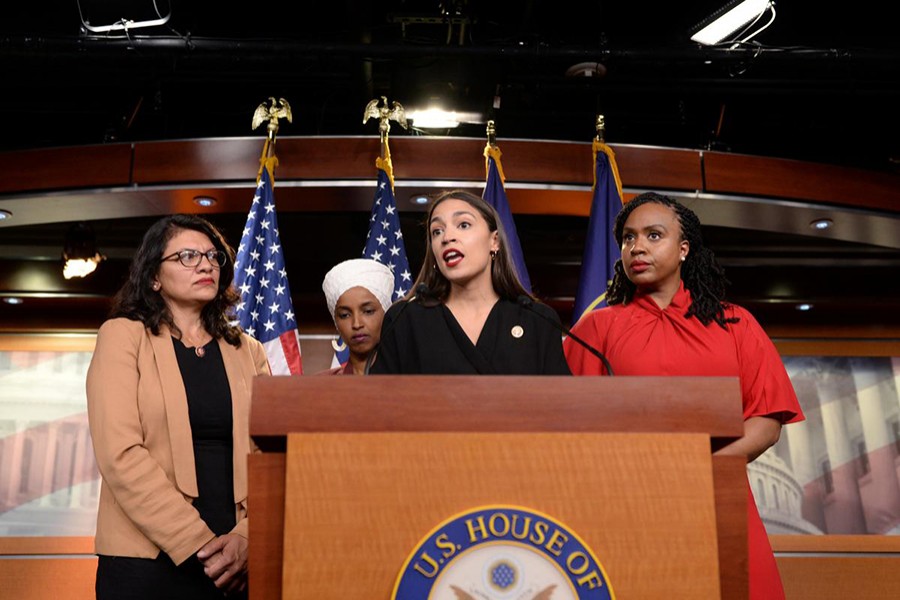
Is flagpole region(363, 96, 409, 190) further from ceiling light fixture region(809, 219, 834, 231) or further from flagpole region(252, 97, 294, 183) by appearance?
ceiling light fixture region(809, 219, 834, 231)

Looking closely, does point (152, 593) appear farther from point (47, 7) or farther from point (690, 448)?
point (47, 7)

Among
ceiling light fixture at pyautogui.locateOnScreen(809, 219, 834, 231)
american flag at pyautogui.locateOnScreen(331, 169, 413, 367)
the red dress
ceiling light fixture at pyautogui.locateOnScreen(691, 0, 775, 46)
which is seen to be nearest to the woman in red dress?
the red dress

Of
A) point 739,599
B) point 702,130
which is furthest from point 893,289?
point 739,599

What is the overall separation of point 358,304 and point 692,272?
1.13m

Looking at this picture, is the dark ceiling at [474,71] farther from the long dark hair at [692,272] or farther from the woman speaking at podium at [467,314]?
the woman speaking at podium at [467,314]

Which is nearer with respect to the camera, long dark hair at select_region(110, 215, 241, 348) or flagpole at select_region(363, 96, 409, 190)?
long dark hair at select_region(110, 215, 241, 348)

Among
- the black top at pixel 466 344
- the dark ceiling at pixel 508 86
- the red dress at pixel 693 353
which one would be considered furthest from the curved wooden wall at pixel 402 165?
the black top at pixel 466 344

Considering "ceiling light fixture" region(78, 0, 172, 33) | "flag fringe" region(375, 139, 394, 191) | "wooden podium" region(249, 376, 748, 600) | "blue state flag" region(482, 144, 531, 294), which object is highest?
"ceiling light fixture" region(78, 0, 172, 33)

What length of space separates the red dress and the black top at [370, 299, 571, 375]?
0.34 m

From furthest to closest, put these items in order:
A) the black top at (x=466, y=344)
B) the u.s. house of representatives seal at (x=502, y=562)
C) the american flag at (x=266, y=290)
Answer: the american flag at (x=266, y=290) → the black top at (x=466, y=344) → the u.s. house of representatives seal at (x=502, y=562)

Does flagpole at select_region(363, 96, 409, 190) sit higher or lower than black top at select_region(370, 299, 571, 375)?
higher

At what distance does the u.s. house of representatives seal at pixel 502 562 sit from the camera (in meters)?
1.17

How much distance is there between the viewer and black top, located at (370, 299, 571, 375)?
1.88 meters

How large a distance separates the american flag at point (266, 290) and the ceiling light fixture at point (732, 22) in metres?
2.13
